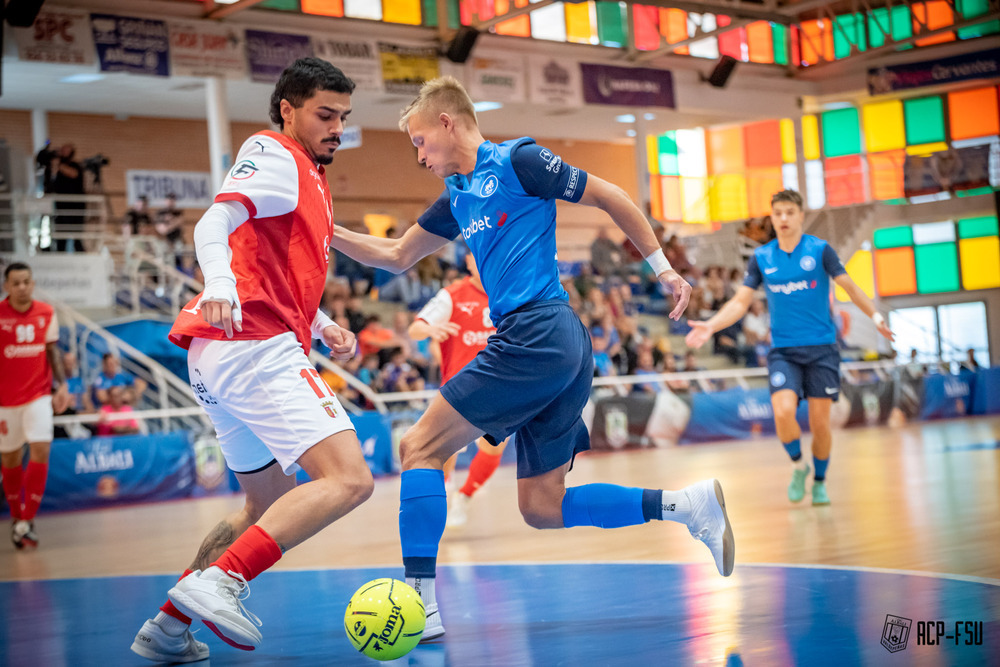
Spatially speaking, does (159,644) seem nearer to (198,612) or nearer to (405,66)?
(198,612)

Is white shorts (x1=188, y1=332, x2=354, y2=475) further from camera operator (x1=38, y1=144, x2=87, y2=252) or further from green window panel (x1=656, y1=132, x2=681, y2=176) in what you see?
green window panel (x1=656, y1=132, x2=681, y2=176)

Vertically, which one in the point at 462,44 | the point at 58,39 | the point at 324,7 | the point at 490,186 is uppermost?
the point at 324,7

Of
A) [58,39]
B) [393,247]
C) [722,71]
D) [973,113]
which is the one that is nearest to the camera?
[393,247]

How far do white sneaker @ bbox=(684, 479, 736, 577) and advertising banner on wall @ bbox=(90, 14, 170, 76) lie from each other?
14.2m

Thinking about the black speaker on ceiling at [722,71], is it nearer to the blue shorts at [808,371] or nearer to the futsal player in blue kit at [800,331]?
the futsal player in blue kit at [800,331]

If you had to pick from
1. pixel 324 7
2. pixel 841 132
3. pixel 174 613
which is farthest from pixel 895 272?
pixel 174 613

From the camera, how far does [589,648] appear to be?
3.40 m

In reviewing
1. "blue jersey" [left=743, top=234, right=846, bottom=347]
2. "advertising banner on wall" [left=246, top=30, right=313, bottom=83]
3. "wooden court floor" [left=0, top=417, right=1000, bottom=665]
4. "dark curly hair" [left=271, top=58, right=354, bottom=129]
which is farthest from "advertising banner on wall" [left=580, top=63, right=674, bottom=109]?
"dark curly hair" [left=271, top=58, right=354, bottom=129]

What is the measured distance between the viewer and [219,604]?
3.17 metres

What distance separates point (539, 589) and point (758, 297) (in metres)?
17.6

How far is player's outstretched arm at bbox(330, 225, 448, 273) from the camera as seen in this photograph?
14.2 feet

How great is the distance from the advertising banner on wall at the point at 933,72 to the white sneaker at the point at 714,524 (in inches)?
958

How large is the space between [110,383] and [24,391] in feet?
14.6

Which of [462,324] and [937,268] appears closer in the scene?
[462,324]
